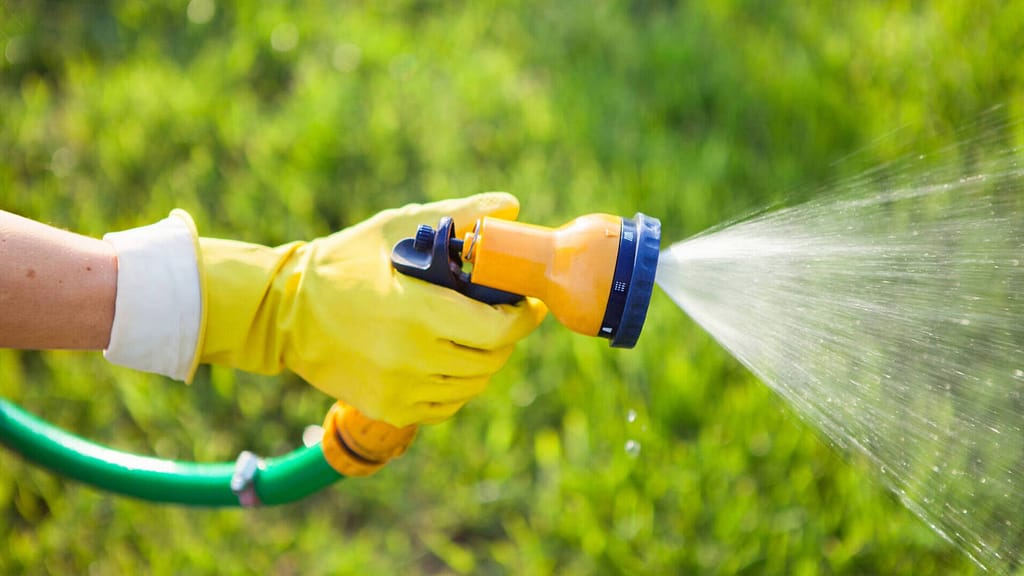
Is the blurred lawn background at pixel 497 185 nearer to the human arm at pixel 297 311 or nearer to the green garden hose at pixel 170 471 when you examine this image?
the green garden hose at pixel 170 471

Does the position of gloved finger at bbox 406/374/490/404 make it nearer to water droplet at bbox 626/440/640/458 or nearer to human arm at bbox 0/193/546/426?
human arm at bbox 0/193/546/426

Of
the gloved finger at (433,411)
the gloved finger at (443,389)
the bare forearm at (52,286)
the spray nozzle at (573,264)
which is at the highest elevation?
the spray nozzle at (573,264)

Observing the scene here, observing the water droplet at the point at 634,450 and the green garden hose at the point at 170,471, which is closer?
the green garden hose at the point at 170,471

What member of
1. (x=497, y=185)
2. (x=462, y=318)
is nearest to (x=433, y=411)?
(x=462, y=318)

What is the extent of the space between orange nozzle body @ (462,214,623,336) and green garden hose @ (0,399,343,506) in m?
0.51

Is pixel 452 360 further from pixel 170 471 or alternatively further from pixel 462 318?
pixel 170 471

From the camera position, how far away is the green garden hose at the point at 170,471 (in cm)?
159

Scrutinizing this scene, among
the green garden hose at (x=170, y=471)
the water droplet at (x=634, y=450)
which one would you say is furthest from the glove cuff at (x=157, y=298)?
the water droplet at (x=634, y=450)

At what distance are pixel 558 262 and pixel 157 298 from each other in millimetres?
659

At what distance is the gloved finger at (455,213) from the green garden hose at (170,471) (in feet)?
1.39

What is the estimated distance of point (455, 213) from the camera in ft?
4.77

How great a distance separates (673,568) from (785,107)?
1706mm

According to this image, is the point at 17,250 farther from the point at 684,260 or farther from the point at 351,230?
the point at 684,260

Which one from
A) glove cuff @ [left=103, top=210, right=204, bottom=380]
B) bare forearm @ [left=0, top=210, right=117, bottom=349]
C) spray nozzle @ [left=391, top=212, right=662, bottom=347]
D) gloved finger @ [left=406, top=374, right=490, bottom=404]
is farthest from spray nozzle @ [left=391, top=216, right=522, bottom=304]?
bare forearm @ [left=0, top=210, right=117, bottom=349]
